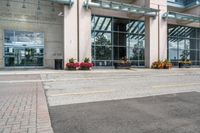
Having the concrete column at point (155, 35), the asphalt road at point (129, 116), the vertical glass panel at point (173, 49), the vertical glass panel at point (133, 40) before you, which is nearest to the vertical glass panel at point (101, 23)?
the vertical glass panel at point (133, 40)

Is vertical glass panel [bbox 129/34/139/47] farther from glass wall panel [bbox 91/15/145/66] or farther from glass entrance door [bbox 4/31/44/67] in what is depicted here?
glass entrance door [bbox 4/31/44/67]

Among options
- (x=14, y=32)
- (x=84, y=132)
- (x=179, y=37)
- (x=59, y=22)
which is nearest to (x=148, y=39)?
(x=179, y=37)

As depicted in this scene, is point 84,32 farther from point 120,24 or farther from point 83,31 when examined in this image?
point 120,24

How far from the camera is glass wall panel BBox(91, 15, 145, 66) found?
85.2ft

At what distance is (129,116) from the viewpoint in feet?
Result: 18.7

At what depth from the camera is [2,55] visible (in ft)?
73.8

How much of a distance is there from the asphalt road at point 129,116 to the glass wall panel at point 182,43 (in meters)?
25.2

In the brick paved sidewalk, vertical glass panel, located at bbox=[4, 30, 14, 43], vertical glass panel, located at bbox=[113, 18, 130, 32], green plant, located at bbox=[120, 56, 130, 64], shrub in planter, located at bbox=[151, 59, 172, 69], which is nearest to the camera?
the brick paved sidewalk

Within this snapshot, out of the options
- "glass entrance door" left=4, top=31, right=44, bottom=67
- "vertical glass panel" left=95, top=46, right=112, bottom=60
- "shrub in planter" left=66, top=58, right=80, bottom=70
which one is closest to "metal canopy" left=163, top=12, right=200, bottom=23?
"vertical glass panel" left=95, top=46, right=112, bottom=60

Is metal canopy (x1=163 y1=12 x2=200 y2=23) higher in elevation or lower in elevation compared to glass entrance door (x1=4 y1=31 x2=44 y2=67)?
higher

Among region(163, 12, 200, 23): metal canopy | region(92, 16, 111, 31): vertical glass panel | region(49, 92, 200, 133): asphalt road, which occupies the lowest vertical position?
region(49, 92, 200, 133): asphalt road

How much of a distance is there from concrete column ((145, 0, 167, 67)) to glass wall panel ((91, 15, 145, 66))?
206cm

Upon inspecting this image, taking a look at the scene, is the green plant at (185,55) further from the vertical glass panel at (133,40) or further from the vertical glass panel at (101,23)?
the vertical glass panel at (101,23)

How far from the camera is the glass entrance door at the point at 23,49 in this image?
22.9 m
